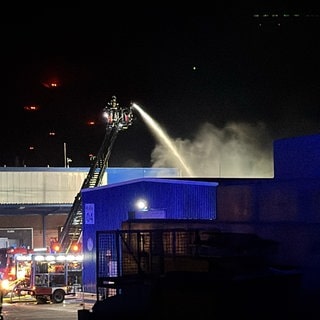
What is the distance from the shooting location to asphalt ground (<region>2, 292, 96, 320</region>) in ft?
84.3

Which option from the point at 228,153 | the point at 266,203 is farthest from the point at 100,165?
the point at 266,203

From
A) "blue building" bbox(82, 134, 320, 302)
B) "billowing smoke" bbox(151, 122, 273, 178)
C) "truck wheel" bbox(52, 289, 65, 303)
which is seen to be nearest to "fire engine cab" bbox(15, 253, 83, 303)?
"truck wheel" bbox(52, 289, 65, 303)

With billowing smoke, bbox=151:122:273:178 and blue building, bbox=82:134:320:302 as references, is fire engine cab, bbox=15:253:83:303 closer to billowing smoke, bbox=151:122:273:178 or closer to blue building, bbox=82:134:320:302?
blue building, bbox=82:134:320:302

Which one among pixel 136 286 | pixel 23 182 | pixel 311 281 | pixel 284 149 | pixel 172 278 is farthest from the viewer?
pixel 23 182

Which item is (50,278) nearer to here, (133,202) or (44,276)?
(44,276)

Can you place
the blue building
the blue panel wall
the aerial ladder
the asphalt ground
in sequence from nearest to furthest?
the blue building
the asphalt ground
the blue panel wall
the aerial ladder

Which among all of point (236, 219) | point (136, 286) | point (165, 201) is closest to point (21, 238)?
point (165, 201)

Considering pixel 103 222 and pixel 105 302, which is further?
pixel 103 222

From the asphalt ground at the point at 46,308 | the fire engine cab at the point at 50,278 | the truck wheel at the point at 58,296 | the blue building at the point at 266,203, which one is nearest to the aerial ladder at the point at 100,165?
the asphalt ground at the point at 46,308

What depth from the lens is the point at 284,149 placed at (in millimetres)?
23266

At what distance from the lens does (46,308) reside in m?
29.6

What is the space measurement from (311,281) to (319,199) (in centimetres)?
308

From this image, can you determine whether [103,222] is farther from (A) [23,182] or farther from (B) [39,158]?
(B) [39,158]

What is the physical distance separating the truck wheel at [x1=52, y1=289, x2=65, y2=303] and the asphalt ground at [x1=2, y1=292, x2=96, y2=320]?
260 millimetres
